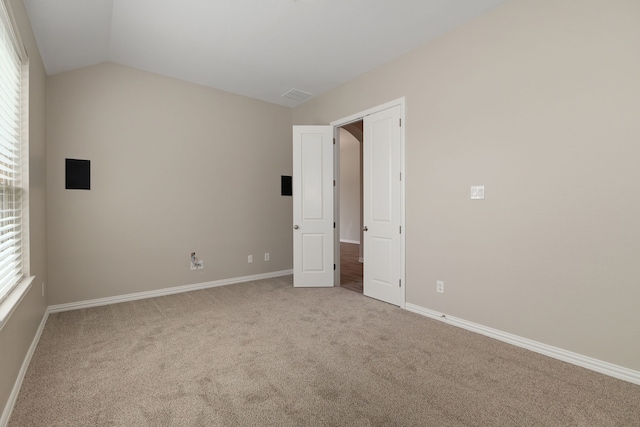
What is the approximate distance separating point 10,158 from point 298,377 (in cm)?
250

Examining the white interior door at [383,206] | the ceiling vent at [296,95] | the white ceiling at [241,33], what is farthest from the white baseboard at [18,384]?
the ceiling vent at [296,95]

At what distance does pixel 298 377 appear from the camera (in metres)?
2.07

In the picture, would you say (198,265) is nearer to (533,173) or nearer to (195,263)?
(195,263)

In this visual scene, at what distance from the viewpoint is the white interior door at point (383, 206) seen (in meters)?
3.56

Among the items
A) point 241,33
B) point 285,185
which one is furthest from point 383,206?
point 241,33

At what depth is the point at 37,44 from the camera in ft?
9.12

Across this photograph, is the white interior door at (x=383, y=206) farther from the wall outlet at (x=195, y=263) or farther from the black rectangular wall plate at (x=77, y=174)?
the black rectangular wall plate at (x=77, y=174)

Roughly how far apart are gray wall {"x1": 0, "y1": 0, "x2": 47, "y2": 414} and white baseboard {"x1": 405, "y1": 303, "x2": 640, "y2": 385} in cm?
328

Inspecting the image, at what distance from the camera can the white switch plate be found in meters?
2.82

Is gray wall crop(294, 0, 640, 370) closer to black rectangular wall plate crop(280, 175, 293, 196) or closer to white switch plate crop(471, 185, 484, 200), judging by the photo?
white switch plate crop(471, 185, 484, 200)

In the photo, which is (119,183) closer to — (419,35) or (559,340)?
(419,35)

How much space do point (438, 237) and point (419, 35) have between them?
2054mm

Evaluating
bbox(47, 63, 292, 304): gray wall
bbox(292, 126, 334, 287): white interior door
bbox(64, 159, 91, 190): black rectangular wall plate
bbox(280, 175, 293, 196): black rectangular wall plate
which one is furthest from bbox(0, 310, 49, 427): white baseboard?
bbox(280, 175, 293, 196): black rectangular wall plate

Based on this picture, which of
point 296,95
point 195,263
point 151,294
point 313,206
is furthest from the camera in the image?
point 296,95
